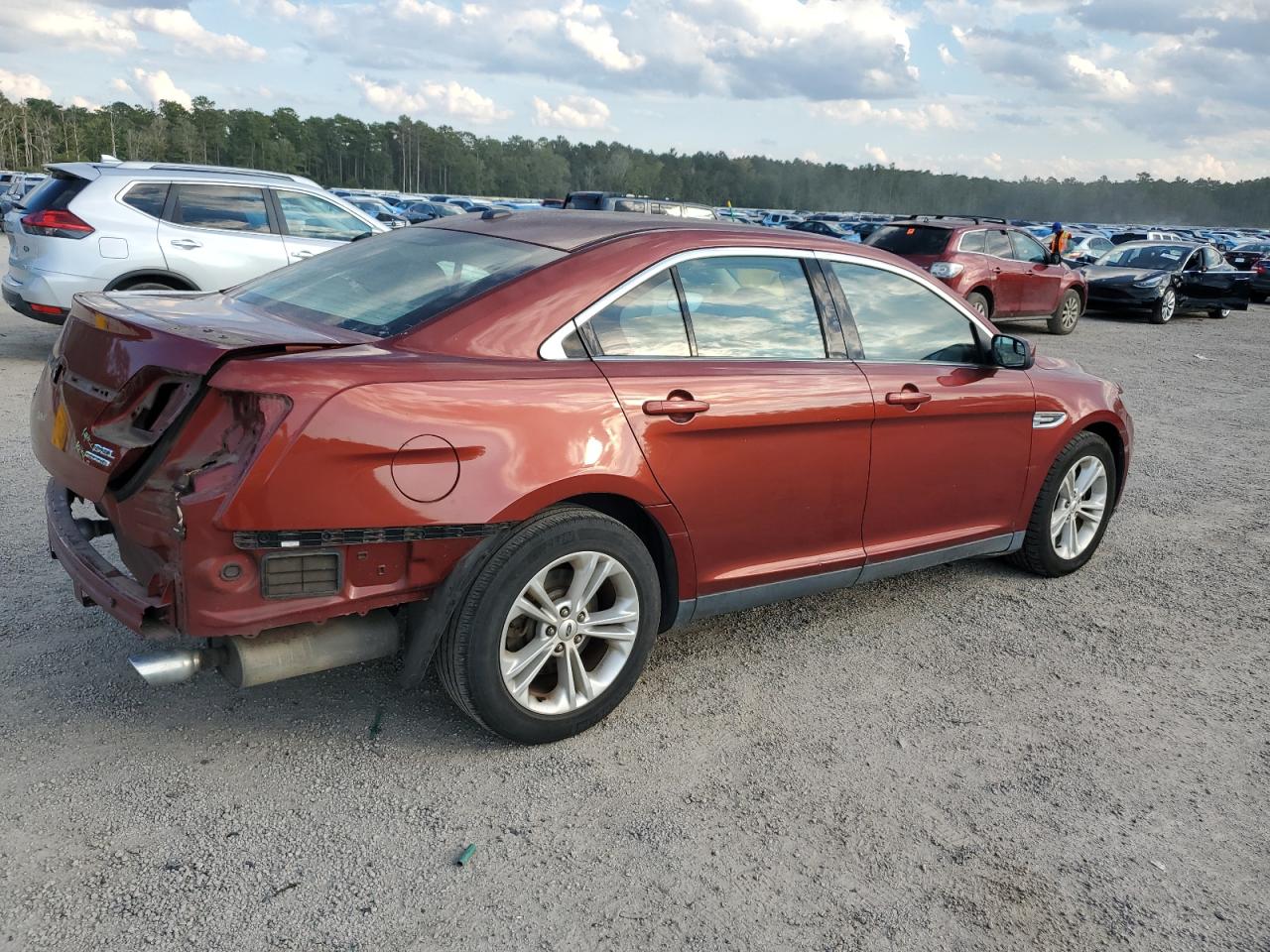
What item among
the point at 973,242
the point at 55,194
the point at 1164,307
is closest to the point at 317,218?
the point at 55,194

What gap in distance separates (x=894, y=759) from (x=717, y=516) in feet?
3.25

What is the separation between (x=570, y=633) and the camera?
3.30 m

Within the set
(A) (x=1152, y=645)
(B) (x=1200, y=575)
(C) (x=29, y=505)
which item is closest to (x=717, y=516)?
(A) (x=1152, y=645)

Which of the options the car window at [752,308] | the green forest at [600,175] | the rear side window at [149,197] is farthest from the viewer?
the green forest at [600,175]

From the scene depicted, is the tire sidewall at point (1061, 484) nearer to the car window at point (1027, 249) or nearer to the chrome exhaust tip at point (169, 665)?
the chrome exhaust tip at point (169, 665)

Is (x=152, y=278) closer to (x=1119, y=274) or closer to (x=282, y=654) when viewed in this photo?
(x=282, y=654)

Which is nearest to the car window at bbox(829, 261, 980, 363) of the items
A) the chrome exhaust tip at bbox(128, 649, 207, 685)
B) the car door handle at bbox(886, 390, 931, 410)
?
the car door handle at bbox(886, 390, 931, 410)

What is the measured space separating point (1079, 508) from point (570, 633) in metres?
3.09

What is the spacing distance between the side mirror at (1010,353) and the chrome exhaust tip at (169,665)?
335 centimetres

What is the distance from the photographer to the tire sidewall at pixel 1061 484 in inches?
195

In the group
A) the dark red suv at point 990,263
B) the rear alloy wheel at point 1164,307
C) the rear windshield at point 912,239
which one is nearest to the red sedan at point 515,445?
the dark red suv at point 990,263

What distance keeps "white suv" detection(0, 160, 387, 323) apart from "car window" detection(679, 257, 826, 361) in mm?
6424

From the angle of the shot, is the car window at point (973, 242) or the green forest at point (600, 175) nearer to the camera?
the car window at point (973, 242)

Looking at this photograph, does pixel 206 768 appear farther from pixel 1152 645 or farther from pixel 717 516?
pixel 1152 645
